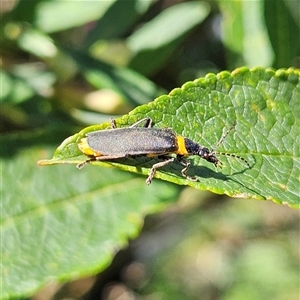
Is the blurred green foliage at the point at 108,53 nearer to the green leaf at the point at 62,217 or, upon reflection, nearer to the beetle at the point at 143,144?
the green leaf at the point at 62,217

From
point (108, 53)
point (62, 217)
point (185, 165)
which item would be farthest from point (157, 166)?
point (108, 53)

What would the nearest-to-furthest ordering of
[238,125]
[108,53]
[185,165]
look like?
[238,125]
[185,165]
[108,53]

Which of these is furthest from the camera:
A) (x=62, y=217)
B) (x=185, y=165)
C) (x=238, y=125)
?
(x=62, y=217)

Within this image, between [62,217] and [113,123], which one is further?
[62,217]

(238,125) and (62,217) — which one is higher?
(238,125)

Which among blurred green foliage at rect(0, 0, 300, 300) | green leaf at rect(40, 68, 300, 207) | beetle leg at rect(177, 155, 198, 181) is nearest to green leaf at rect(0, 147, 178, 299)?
blurred green foliage at rect(0, 0, 300, 300)

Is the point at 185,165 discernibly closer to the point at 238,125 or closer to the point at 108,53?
the point at 238,125
